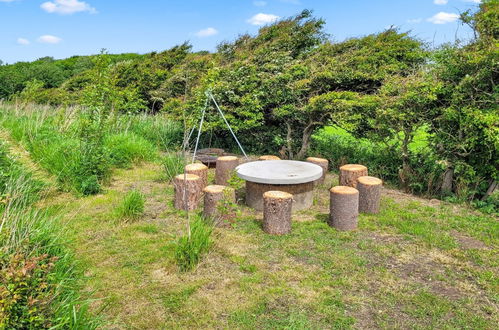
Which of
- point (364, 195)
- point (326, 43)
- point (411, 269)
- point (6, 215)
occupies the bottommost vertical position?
point (411, 269)

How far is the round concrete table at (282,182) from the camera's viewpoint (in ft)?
18.9

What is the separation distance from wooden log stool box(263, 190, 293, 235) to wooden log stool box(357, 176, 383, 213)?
1414mm

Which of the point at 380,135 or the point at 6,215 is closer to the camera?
the point at 6,215

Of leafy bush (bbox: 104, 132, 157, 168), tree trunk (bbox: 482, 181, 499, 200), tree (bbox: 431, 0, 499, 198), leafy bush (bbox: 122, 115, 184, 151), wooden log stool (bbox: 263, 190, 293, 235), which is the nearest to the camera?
wooden log stool (bbox: 263, 190, 293, 235)

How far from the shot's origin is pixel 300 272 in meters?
4.01

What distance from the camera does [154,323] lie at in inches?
124

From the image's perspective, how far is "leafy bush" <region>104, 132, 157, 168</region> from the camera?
8453 millimetres

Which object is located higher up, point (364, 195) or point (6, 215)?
point (6, 215)

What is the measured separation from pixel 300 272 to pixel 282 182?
1.89 metres

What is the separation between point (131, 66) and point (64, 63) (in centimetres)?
1305

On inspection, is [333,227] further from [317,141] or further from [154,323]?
[317,141]

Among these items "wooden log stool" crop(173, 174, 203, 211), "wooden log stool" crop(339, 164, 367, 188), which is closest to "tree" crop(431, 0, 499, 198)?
"wooden log stool" crop(339, 164, 367, 188)

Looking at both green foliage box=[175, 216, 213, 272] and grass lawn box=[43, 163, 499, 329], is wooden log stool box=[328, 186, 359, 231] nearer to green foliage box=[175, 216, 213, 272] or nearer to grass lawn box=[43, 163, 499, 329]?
grass lawn box=[43, 163, 499, 329]

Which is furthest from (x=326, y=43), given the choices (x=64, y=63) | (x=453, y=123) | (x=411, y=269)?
(x=64, y=63)
